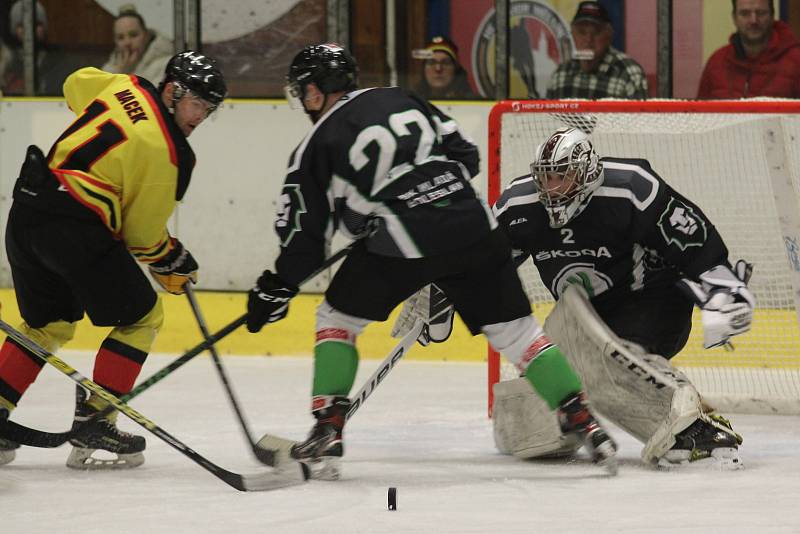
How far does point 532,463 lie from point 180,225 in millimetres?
2857

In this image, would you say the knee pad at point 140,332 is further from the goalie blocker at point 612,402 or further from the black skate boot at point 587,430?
the black skate boot at point 587,430

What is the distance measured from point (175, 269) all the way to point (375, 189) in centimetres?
64

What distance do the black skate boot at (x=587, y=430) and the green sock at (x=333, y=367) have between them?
0.50m

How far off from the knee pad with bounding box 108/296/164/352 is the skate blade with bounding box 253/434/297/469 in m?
0.36

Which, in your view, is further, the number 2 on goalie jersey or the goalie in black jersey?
the goalie in black jersey

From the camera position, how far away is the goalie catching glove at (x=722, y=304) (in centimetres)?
336

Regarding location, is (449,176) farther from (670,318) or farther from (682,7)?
(682,7)

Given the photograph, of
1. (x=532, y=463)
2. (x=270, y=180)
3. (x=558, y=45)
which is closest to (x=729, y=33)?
(x=558, y=45)

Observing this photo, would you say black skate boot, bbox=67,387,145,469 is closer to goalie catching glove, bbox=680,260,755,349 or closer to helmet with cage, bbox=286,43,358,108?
helmet with cage, bbox=286,43,358,108

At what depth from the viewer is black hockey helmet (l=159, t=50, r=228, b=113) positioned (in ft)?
11.0

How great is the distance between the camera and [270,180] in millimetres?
5992

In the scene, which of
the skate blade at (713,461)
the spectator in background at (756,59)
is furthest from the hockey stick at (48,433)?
the spectator in background at (756,59)

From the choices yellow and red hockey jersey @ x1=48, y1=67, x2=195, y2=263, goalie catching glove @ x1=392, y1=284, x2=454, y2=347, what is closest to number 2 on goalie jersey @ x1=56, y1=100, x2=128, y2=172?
yellow and red hockey jersey @ x1=48, y1=67, x2=195, y2=263

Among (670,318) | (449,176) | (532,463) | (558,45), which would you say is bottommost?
(532,463)
